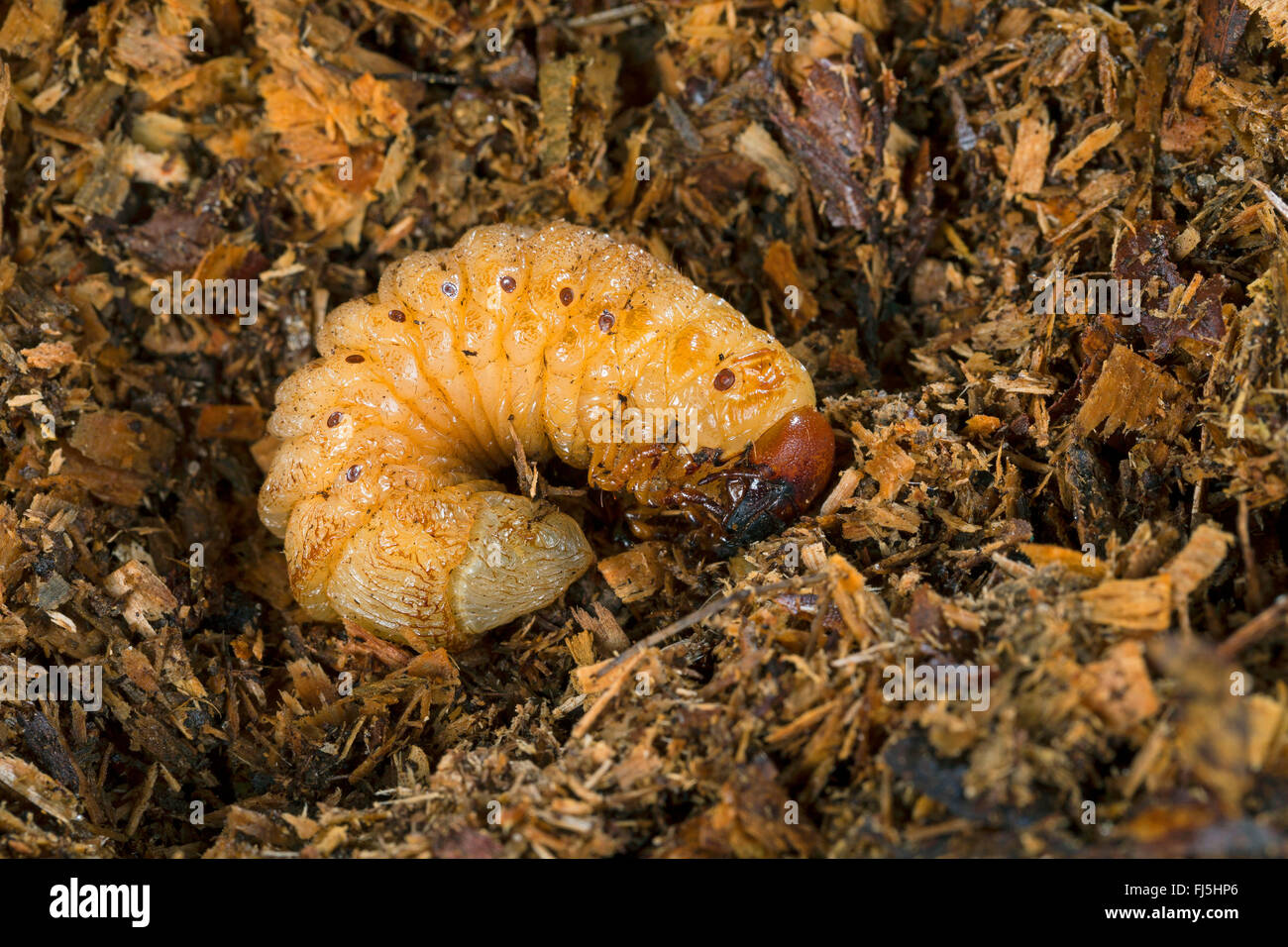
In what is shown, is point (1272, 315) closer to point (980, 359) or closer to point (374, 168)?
point (980, 359)

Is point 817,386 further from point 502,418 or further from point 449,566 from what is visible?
point 449,566

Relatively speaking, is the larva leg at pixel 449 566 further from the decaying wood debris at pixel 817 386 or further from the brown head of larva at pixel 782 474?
the brown head of larva at pixel 782 474

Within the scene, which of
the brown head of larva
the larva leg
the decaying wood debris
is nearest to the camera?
the decaying wood debris

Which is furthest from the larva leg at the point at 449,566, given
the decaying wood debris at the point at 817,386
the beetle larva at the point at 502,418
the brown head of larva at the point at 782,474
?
the brown head of larva at the point at 782,474

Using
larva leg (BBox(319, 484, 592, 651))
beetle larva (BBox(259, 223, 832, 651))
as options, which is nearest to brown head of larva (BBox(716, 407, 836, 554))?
beetle larva (BBox(259, 223, 832, 651))

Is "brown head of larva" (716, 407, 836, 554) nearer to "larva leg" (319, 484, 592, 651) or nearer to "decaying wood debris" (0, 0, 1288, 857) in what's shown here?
"decaying wood debris" (0, 0, 1288, 857)

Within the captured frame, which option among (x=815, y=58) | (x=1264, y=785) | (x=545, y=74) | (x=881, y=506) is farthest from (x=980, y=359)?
(x=545, y=74)

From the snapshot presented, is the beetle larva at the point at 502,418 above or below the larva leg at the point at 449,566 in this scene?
above
